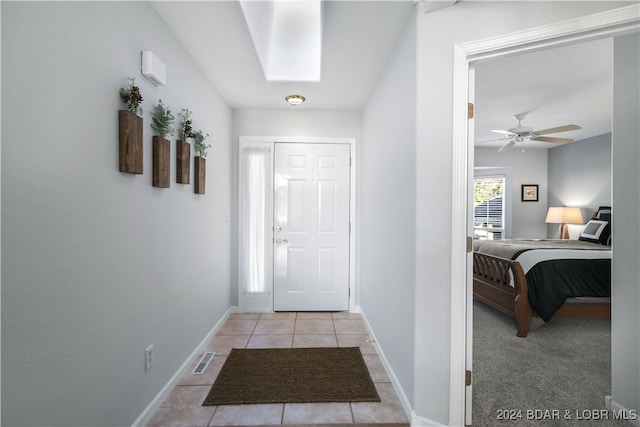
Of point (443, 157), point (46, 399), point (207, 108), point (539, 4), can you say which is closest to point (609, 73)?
point (539, 4)

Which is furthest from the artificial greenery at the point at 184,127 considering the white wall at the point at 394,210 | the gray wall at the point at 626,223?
the gray wall at the point at 626,223

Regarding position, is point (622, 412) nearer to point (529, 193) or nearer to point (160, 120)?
point (160, 120)

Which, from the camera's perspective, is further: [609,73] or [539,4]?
[609,73]

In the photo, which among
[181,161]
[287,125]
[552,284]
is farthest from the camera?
[287,125]

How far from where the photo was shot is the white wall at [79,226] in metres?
1.01

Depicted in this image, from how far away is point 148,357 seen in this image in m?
1.77

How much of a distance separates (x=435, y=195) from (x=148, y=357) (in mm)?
1898

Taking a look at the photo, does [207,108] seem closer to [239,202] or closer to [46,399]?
[239,202]

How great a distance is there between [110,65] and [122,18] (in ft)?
0.94

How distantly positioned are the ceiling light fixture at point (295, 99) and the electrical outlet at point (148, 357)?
98.2 inches

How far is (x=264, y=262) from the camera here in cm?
357

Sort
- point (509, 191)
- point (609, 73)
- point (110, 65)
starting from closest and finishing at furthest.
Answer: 1. point (110, 65)
2. point (609, 73)
3. point (509, 191)

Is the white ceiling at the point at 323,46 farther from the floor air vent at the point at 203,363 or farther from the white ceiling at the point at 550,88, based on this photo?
the floor air vent at the point at 203,363

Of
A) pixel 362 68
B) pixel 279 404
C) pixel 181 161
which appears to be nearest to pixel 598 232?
pixel 362 68
